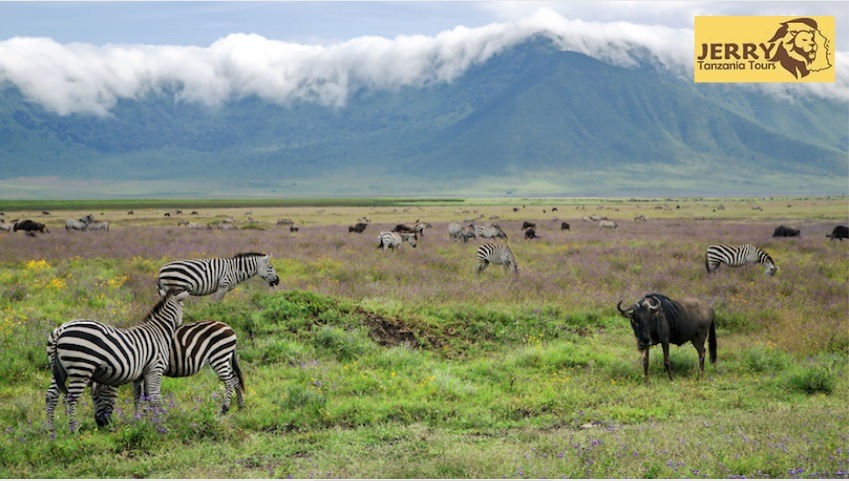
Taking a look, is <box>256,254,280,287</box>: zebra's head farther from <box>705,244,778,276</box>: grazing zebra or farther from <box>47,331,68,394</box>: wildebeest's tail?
<box>705,244,778,276</box>: grazing zebra

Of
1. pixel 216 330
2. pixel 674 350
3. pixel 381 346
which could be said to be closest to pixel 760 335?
pixel 674 350

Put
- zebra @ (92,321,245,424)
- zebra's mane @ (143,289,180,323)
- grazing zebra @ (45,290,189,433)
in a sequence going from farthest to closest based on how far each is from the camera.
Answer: zebra's mane @ (143,289,180,323) < zebra @ (92,321,245,424) < grazing zebra @ (45,290,189,433)

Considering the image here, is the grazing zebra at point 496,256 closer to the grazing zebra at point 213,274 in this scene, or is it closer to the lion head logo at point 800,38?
the grazing zebra at point 213,274

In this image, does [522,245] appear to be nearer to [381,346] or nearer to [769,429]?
[381,346]

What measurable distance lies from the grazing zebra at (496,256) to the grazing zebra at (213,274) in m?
9.86

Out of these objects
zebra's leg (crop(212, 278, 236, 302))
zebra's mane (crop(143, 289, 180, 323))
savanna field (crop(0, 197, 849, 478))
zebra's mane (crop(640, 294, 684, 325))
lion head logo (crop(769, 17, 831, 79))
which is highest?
lion head logo (crop(769, 17, 831, 79))

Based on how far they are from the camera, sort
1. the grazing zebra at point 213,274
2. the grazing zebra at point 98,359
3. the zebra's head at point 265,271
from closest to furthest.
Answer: the grazing zebra at point 98,359 < the grazing zebra at point 213,274 < the zebra's head at point 265,271

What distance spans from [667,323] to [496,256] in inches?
573

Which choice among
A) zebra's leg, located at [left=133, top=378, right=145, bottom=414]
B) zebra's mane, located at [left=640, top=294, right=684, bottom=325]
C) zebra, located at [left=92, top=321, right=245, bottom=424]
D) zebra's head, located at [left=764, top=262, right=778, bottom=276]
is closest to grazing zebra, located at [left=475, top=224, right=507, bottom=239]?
zebra's head, located at [left=764, top=262, right=778, bottom=276]

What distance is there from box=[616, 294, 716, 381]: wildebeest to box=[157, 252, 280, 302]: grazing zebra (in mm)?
10755

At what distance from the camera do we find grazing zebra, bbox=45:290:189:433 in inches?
410

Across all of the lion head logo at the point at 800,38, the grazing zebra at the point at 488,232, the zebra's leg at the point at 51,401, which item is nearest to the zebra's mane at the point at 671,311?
the zebra's leg at the point at 51,401

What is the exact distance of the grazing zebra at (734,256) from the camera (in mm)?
27500

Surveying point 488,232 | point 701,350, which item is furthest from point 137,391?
point 488,232
